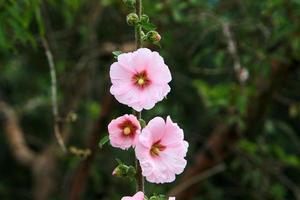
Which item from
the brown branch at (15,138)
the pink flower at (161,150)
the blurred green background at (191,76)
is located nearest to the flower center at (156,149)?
the pink flower at (161,150)

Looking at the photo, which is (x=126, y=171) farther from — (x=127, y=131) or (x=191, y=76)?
(x=191, y=76)

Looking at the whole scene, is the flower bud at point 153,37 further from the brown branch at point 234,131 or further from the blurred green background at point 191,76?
the brown branch at point 234,131

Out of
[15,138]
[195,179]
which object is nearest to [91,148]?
[195,179]

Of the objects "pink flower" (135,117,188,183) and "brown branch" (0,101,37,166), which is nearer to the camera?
"pink flower" (135,117,188,183)

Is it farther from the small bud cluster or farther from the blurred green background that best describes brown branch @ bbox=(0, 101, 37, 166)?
the small bud cluster

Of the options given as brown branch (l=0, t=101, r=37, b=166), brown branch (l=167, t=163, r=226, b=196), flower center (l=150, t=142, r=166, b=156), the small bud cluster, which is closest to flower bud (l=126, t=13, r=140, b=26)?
the small bud cluster

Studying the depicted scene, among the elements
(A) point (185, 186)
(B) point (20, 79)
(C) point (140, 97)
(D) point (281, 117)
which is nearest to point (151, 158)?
(C) point (140, 97)

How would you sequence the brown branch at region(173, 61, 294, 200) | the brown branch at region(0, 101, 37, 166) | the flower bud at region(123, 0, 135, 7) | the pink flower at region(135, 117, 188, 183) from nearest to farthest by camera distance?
the pink flower at region(135, 117, 188, 183) < the flower bud at region(123, 0, 135, 7) < the brown branch at region(173, 61, 294, 200) < the brown branch at region(0, 101, 37, 166)
